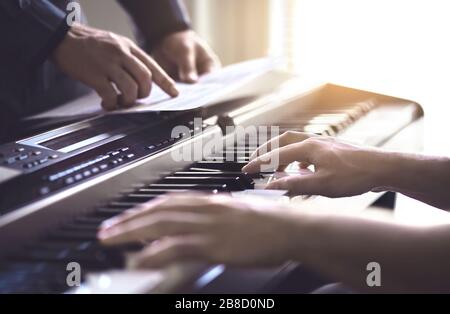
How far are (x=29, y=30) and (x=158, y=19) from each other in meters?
0.65

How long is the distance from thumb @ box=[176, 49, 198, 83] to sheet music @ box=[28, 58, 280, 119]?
0.13ft

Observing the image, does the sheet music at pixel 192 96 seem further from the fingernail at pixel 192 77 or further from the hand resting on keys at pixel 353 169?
the hand resting on keys at pixel 353 169

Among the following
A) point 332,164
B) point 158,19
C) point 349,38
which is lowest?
point 349,38

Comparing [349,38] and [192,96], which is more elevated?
[192,96]

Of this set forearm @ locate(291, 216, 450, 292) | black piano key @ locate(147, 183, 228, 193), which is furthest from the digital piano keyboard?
forearm @ locate(291, 216, 450, 292)

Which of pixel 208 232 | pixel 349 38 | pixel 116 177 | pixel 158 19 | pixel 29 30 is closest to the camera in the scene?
pixel 208 232

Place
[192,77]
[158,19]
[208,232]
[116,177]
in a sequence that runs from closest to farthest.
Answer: [208,232]
[116,177]
[192,77]
[158,19]

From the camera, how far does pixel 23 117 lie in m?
1.12

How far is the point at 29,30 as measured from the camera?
1017mm

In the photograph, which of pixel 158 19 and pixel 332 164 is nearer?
pixel 332 164

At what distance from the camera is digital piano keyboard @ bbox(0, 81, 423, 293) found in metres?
0.56

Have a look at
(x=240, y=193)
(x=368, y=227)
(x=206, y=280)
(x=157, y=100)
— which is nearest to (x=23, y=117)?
(x=157, y=100)

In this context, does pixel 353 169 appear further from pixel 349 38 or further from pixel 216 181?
pixel 349 38

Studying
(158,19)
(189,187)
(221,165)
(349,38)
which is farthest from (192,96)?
(349,38)
